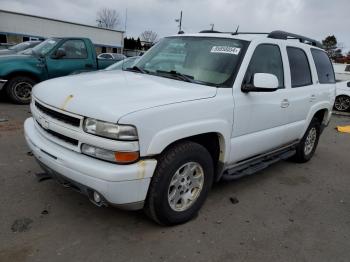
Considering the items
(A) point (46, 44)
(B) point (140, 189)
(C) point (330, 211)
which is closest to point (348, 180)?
(C) point (330, 211)

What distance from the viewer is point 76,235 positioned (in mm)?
3088

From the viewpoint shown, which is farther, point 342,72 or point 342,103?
point 342,72

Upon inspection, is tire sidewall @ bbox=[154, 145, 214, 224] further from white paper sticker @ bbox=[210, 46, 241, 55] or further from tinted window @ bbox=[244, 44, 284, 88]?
white paper sticker @ bbox=[210, 46, 241, 55]

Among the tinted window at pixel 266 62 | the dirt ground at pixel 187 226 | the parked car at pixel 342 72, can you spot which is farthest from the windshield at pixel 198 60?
the parked car at pixel 342 72

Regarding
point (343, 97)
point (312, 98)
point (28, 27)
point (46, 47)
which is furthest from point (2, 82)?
point (28, 27)

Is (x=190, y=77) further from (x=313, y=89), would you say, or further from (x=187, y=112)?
(x=313, y=89)

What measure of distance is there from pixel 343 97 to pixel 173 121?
12.1 m

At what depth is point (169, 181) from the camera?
3.02m

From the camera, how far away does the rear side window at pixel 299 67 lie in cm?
463

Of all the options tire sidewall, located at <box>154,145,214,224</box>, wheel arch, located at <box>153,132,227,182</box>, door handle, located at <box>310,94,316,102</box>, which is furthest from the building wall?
tire sidewall, located at <box>154,145,214,224</box>

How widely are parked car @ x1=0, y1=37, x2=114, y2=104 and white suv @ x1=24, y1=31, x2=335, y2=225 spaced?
497 cm

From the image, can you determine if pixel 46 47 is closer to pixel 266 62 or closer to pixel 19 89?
pixel 19 89

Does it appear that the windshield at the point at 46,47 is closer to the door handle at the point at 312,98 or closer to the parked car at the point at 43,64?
the parked car at the point at 43,64

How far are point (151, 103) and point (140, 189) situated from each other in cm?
71
